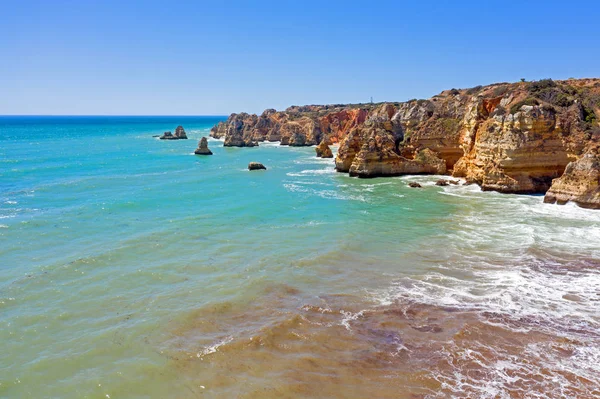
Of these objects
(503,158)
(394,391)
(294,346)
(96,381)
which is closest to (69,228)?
(96,381)

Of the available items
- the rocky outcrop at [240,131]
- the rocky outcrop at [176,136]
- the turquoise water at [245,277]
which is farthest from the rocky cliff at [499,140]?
the rocky outcrop at [176,136]

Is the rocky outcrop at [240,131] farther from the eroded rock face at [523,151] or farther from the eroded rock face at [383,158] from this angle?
the eroded rock face at [523,151]

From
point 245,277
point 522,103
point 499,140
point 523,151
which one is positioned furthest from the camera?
point 522,103

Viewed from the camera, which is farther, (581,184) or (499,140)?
(499,140)

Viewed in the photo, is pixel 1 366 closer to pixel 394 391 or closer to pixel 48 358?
pixel 48 358

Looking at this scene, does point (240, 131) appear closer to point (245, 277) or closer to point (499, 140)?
point (499, 140)

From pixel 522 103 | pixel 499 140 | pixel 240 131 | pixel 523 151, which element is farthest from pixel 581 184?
pixel 240 131
